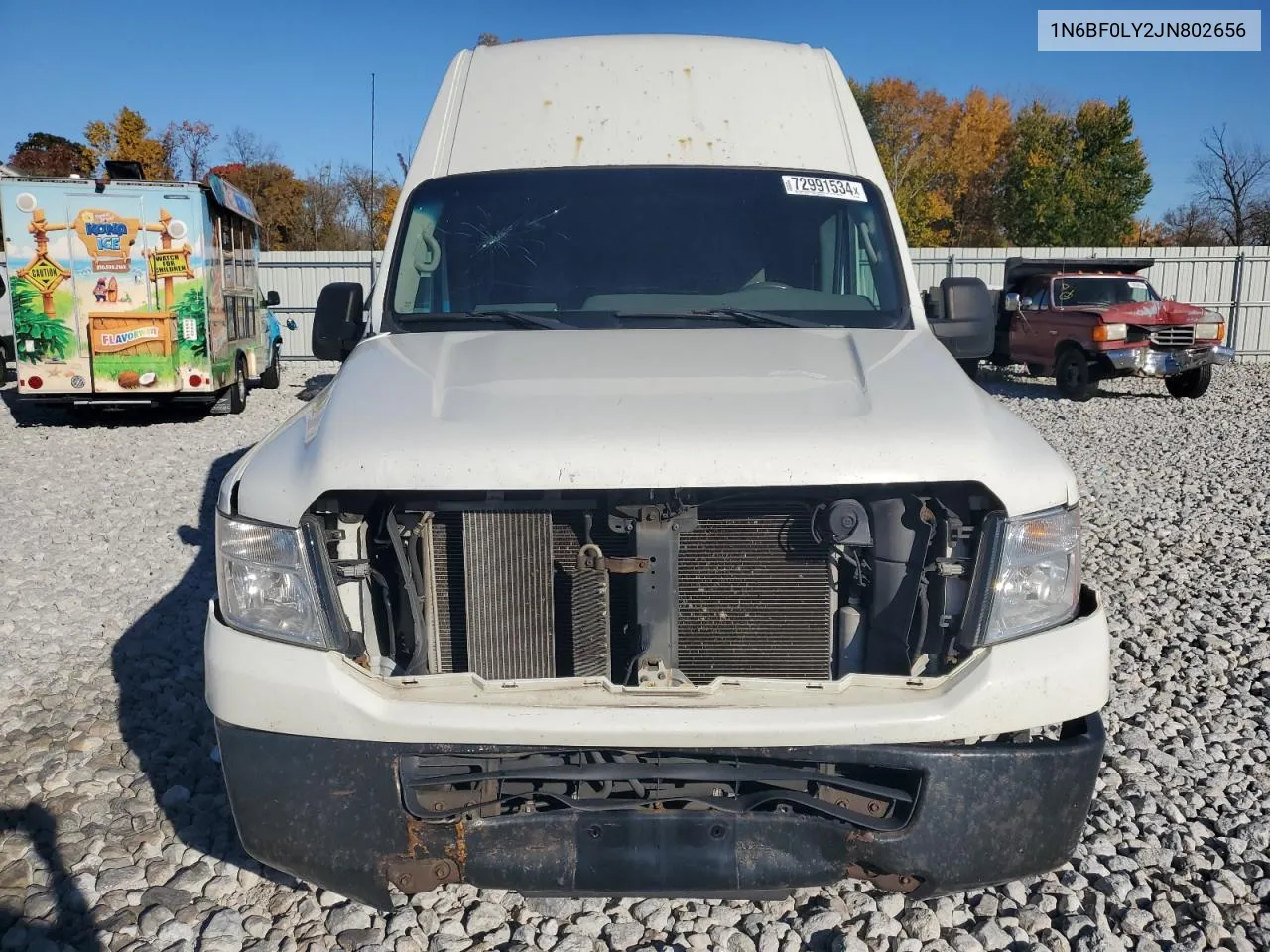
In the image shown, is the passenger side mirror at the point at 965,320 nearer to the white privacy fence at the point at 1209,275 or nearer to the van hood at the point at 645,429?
the van hood at the point at 645,429

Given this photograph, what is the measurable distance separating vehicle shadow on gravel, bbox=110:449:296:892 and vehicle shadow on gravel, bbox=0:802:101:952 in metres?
0.27

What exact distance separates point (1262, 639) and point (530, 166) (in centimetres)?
431

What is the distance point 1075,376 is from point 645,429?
1479cm

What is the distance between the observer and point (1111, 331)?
14.9 metres

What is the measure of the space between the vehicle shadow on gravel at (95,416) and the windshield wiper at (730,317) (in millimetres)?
11343

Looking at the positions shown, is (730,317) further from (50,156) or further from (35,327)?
(50,156)

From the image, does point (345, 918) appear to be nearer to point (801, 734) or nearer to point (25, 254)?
point (801, 734)

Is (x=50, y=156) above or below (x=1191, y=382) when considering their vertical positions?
above

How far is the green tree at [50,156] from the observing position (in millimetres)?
42875

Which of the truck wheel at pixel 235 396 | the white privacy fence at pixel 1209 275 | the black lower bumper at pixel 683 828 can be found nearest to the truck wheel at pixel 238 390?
the truck wheel at pixel 235 396

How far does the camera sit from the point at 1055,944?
9.32ft

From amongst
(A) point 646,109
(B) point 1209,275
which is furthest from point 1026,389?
(A) point 646,109

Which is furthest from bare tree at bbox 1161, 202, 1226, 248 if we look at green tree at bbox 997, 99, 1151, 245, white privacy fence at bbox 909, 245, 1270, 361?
white privacy fence at bbox 909, 245, 1270, 361

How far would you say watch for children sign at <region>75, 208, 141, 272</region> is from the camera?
1163 cm
